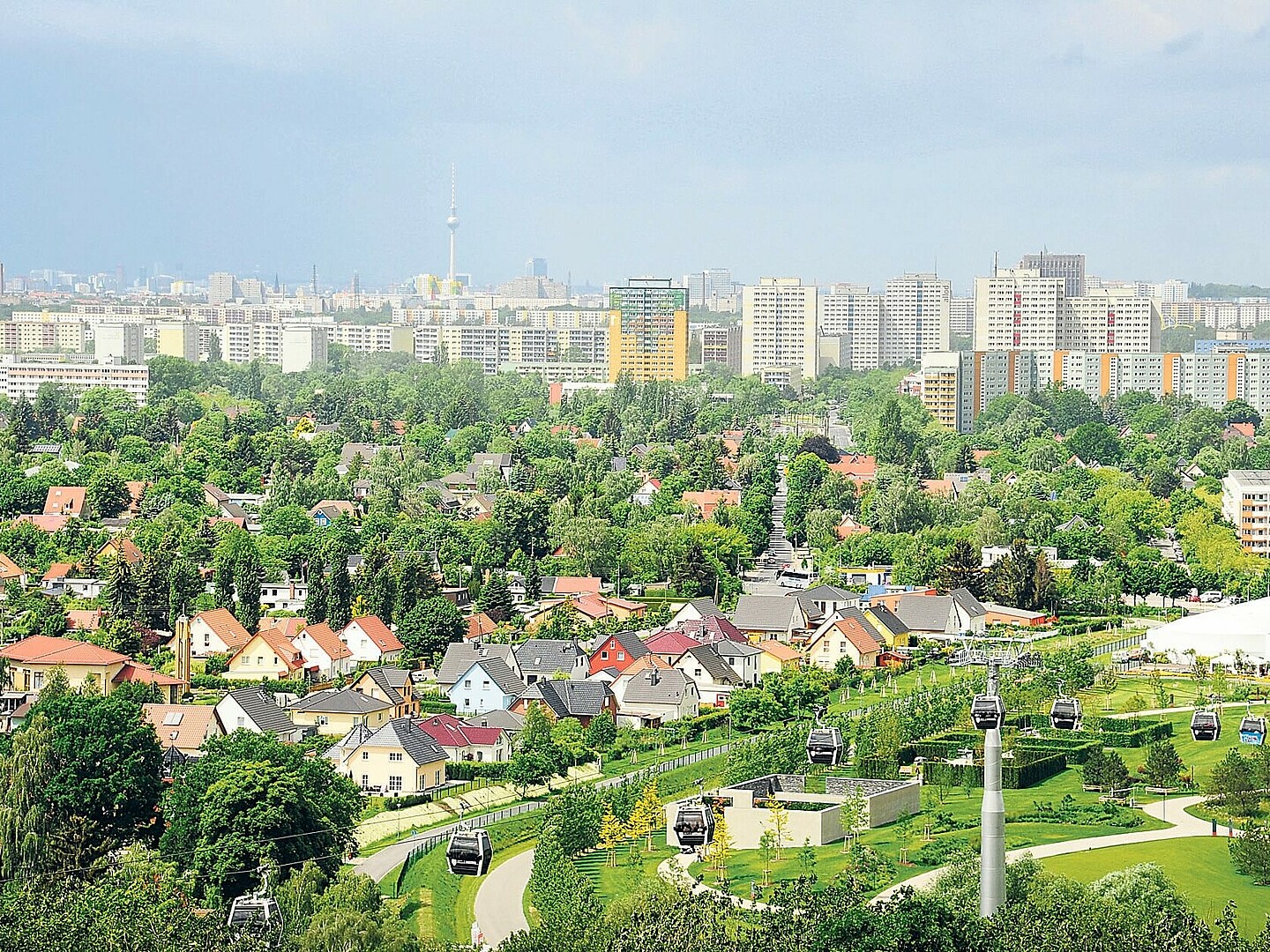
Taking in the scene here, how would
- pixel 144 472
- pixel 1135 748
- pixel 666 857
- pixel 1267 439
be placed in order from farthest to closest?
pixel 1267 439 → pixel 144 472 → pixel 1135 748 → pixel 666 857

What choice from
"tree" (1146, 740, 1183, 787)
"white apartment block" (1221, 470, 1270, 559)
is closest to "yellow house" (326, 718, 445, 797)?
"tree" (1146, 740, 1183, 787)

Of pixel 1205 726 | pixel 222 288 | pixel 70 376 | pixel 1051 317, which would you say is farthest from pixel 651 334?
pixel 222 288

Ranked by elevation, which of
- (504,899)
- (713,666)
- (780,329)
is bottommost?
(504,899)

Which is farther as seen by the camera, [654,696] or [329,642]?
[329,642]

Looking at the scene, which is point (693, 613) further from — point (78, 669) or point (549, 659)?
point (78, 669)

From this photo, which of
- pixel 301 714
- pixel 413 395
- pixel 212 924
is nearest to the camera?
pixel 212 924

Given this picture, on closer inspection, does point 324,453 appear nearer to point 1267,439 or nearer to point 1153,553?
point 1153,553

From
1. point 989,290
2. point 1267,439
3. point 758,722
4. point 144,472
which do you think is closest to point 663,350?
point 989,290
